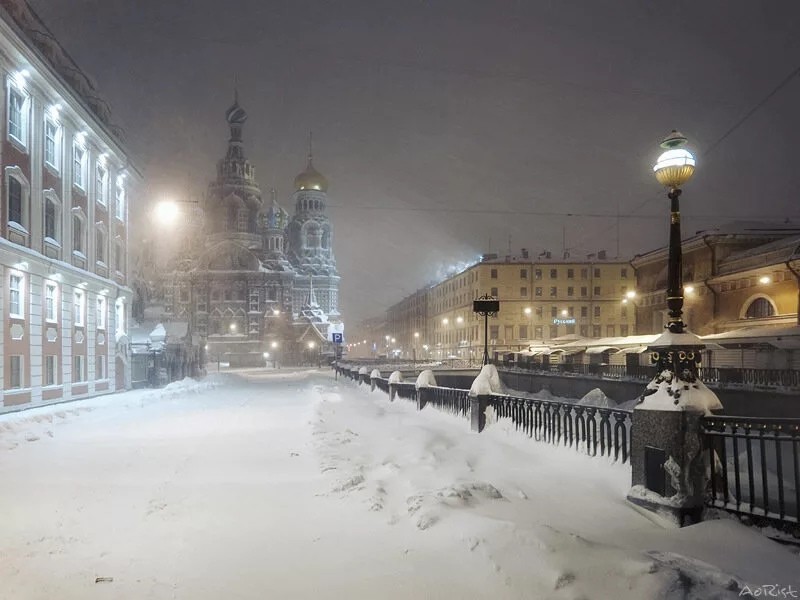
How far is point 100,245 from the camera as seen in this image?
28.5 m

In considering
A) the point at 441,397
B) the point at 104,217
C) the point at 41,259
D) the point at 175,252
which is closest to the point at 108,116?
the point at 104,217

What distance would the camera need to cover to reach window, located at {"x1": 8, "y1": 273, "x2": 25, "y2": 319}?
18.9 m

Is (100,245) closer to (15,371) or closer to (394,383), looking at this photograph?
(15,371)

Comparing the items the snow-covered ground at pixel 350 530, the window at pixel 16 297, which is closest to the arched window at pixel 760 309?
the snow-covered ground at pixel 350 530

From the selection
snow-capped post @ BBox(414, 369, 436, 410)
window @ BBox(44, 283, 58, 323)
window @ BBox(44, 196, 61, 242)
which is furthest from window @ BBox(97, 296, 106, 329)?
snow-capped post @ BBox(414, 369, 436, 410)

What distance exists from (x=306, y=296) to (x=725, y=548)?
97.1 metres

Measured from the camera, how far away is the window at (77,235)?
24922mm

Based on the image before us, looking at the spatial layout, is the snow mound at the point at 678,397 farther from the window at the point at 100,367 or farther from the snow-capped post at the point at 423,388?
the window at the point at 100,367

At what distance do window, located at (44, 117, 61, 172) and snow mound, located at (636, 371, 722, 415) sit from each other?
22998 mm

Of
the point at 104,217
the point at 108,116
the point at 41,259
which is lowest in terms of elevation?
the point at 41,259

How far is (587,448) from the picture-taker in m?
9.12

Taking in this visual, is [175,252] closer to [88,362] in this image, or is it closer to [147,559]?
[88,362]

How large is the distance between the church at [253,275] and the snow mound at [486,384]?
213 ft

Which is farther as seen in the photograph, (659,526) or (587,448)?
(587,448)
